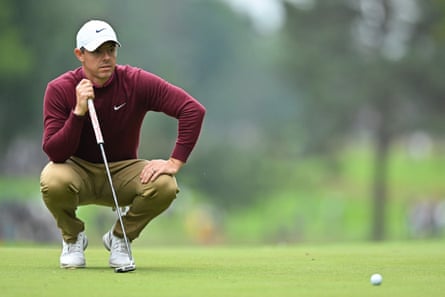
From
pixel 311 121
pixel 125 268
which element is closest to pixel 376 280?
pixel 125 268

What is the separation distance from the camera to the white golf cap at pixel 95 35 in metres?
8.74

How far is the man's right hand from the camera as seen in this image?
850 cm

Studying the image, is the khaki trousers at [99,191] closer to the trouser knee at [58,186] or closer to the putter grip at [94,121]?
the trouser knee at [58,186]

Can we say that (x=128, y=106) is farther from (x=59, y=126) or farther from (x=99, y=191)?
(x=99, y=191)

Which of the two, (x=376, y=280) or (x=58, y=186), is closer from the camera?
(x=376, y=280)

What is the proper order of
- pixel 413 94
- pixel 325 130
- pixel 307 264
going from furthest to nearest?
1. pixel 325 130
2. pixel 413 94
3. pixel 307 264

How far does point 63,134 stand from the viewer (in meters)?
8.53

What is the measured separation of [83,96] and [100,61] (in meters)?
0.41

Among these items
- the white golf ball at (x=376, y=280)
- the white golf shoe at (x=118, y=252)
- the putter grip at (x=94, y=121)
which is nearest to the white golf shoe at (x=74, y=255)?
the white golf shoe at (x=118, y=252)

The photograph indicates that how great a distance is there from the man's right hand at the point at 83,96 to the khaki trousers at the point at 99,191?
22.3 inches

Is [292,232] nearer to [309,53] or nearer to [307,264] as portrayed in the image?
[309,53]

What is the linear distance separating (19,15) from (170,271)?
41079mm

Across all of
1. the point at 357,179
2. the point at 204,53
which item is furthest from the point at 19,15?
the point at 204,53

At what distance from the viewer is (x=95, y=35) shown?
8.77 m
